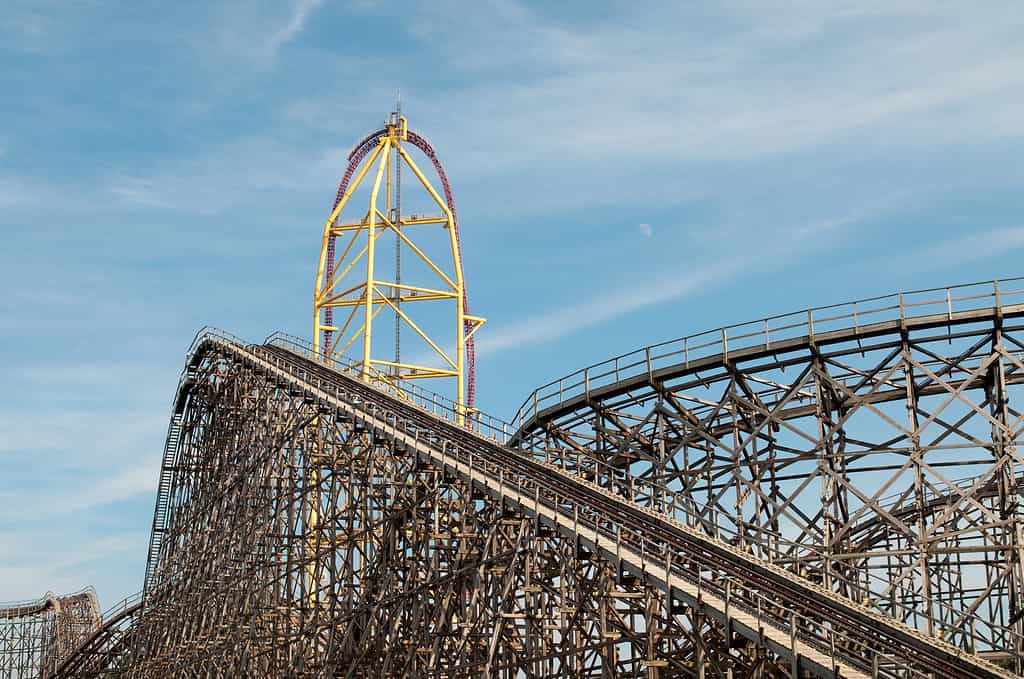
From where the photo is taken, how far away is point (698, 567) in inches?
900

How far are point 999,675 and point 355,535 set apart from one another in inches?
591

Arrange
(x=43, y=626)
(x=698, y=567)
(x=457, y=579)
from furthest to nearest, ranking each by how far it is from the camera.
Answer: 1. (x=43, y=626)
2. (x=457, y=579)
3. (x=698, y=567)

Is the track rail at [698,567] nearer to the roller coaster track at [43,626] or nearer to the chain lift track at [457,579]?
the chain lift track at [457,579]

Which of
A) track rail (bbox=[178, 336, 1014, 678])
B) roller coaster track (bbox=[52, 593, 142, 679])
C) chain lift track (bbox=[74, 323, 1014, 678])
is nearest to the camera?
track rail (bbox=[178, 336, 1014, 678])

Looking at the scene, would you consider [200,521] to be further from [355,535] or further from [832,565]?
[832,565]

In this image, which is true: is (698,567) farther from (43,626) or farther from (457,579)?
(43,626)

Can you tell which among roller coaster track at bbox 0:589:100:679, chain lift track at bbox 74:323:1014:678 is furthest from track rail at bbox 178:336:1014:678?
roller coaster track at bbox 0:589:100:679

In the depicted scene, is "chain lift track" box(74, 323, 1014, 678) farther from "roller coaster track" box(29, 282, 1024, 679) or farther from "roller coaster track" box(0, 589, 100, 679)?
"roller coaster track" box(0, 589, 100, 679)

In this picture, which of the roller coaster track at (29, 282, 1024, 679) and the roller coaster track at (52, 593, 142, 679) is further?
the roller coaster track at (52, 593, 142, 679)

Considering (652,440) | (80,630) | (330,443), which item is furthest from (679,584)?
(80,630)

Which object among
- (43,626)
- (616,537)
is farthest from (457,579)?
(43,626)

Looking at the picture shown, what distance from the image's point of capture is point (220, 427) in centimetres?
4350

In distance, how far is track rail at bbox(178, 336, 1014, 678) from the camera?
64.1 ft

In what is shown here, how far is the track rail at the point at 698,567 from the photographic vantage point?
19547 mm
